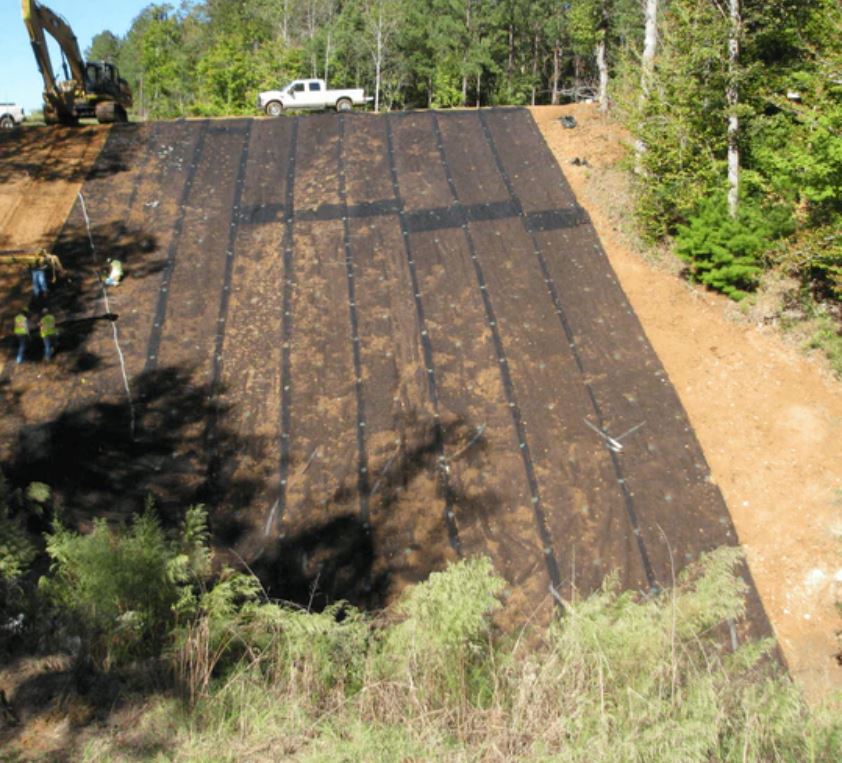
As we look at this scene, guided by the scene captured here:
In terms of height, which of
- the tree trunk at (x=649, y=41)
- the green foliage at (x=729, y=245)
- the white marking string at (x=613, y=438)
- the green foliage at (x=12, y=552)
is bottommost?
the white marking string at (x=613, y=438)

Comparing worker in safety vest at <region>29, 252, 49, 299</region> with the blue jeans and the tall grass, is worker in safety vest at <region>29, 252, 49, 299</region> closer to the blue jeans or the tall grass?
the blue jeans

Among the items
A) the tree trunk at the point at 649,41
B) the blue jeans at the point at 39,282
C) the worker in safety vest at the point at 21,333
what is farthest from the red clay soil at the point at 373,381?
the tree trunk at the point at 649,41

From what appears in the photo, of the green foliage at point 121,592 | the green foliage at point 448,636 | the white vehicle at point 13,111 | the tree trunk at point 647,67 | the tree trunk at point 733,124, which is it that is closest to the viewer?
the green foliage at point 448,636

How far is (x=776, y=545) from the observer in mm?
7270

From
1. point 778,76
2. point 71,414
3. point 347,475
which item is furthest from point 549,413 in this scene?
point 778,76

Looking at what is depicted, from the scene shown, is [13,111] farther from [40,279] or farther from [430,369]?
[430,369]

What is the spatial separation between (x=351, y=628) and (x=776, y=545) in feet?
17.1

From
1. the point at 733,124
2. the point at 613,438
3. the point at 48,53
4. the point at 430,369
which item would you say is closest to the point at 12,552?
the point at 430,369

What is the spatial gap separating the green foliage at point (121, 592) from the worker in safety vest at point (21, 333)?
467 cm

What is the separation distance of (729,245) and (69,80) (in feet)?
49.8

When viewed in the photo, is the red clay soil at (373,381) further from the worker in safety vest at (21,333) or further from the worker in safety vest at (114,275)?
the worker in safety vest at (21,333)

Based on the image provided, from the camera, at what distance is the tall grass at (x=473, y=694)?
3.11 m

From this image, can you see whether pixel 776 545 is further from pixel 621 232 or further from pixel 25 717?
pixel 25 717

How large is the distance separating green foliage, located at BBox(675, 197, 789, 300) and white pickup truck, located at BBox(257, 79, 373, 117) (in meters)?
19.2
